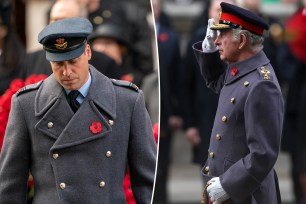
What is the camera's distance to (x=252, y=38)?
3.59 metres

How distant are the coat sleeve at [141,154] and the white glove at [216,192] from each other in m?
0.25

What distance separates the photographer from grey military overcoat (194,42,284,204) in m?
3.44

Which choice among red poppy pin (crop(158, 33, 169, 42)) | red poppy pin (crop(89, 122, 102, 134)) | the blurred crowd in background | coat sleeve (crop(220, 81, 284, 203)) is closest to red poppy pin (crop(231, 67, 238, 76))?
coat sleeve (crop(220, 81, 284, 203))

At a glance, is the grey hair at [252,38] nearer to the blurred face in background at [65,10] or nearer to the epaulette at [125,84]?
the epaulette at [125,84]

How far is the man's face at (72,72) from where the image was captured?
3500 millimetres

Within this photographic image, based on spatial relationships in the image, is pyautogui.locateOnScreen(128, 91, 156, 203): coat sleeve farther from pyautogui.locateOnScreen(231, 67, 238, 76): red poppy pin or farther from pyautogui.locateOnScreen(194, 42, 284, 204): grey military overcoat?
pyautogui.locateOnScreen(231, 67, 238, 76): red poppy pin

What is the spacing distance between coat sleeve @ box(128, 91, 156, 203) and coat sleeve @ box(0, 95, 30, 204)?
0.38m

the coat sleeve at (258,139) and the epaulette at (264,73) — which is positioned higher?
the epaulette at (264,73)

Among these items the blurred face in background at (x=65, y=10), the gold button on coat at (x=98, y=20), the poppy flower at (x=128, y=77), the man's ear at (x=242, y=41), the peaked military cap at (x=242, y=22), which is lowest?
the poppy flower at (x=128, y=77)

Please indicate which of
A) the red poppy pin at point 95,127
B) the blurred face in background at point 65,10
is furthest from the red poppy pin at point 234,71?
the blurred face in background at point 65,10

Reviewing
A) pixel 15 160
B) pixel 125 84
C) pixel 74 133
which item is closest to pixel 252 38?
pixel 125 84

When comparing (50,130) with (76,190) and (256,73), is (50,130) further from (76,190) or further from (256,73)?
(256,73)

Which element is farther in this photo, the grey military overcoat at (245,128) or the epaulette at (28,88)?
the epaulette at (28,88)

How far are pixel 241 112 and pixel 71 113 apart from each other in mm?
608
